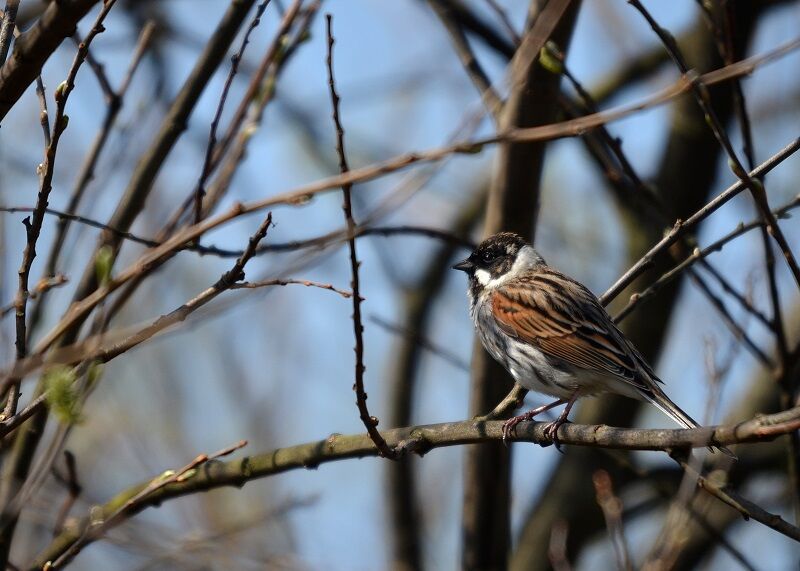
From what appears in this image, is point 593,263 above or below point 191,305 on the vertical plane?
above

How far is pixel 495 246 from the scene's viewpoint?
624 cm

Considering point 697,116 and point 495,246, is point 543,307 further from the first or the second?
point 697,116

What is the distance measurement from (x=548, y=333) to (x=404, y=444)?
1.96m

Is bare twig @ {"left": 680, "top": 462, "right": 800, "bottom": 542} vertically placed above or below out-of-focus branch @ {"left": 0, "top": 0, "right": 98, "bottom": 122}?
below

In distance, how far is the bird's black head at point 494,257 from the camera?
620 cm

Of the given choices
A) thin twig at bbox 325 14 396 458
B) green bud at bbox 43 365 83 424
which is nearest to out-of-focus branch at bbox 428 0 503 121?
thin twig at bbox 325 14 396 458

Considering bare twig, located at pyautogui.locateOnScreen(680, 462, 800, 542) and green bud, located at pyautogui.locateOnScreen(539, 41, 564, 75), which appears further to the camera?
green bud, located at pyautogui.locateOnScreen(539, 41, 564, 75)

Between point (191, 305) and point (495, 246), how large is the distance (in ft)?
11.0

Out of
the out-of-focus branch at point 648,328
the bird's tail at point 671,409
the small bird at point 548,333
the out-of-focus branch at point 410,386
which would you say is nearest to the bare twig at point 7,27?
the small bird at point 548,333

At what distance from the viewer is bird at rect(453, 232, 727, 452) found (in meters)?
5.43

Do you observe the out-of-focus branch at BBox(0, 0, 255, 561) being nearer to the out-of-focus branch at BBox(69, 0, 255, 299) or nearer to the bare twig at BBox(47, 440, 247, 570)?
the out-of-focus branch at BBox(69, 0, 255, 299)

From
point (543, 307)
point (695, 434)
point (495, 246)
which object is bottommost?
point (695, 434)

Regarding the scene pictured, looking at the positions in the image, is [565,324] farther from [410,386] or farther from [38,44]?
[38,44]

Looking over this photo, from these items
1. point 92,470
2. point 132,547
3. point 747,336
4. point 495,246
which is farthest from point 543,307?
point 92,470
